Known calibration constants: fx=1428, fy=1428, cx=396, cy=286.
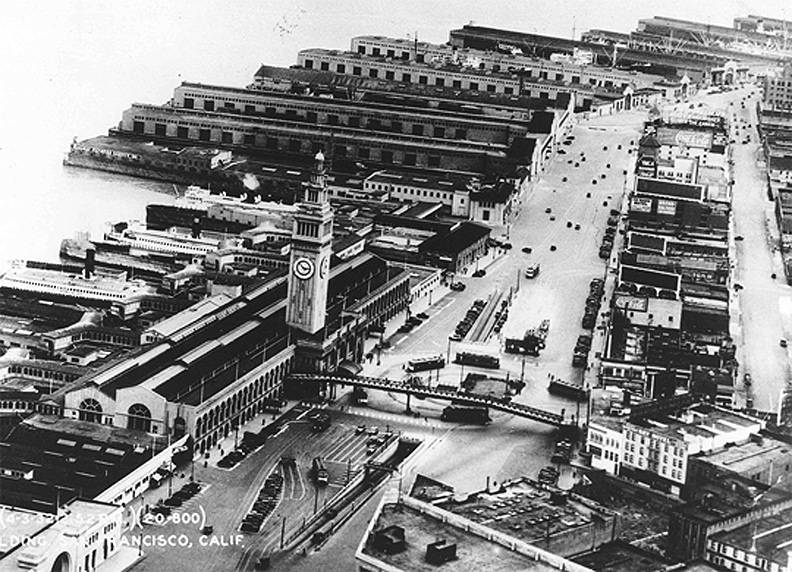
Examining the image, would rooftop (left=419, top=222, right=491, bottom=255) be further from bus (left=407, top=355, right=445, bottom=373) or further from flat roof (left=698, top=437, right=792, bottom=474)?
flat roof (left=698, top=437, right=792, bottom=474)

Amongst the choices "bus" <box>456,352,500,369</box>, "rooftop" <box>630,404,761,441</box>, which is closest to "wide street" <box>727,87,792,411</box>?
"rooftop" <box>630,404,761,441</box>

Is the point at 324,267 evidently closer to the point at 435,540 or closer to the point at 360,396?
the point at 360,396

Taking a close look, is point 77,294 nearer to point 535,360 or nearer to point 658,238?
point 535,360

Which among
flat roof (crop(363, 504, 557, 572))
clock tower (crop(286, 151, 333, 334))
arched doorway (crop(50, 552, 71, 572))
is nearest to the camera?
flat roof (crop(363, 504, 557, 572))

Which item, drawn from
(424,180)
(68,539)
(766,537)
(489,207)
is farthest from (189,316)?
(424,180)

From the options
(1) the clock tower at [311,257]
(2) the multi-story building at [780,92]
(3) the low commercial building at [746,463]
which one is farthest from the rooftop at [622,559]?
(2) the multi-story building at [780,92]

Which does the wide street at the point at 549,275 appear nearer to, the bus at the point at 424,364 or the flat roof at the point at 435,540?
the bus at the point at 424,364
